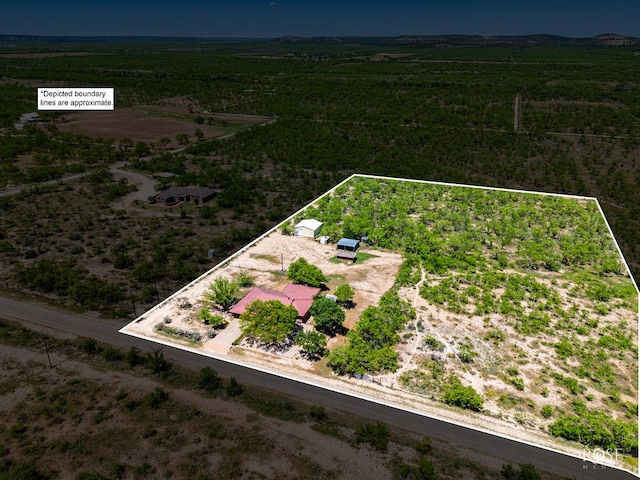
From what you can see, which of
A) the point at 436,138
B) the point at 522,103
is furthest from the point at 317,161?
the point at 522,103

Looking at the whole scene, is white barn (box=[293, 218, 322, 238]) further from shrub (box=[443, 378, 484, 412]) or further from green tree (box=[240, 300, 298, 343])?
shrub (box=[443, 378, 484, 412])

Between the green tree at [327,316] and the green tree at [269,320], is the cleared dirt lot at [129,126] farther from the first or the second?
the green tree at [327,316]

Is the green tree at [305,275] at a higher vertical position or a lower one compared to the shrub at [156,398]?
higher

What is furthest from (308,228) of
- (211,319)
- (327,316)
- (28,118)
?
(28,118)

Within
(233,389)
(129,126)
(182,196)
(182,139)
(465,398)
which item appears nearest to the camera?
(465,398)

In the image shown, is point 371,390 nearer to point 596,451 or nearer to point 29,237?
point 596,451

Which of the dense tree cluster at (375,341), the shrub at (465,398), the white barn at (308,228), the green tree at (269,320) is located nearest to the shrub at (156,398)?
the green tree at (269,320)

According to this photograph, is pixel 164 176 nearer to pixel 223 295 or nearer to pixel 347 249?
pixel 347 249

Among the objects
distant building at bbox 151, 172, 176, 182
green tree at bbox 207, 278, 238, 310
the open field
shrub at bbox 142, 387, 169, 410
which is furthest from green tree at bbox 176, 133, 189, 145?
shrub at bbox 142, 387, 169, 410
